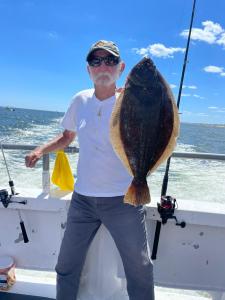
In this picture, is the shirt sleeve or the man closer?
the man

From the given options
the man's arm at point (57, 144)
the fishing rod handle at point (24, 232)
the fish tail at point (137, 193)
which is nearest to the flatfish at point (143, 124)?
the fish tail at point (137, 193)

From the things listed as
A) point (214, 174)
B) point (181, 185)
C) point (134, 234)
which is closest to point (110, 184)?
point (134, 234)

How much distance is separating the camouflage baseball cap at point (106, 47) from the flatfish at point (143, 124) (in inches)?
15.2

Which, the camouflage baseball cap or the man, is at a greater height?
the camouflage baseball cap

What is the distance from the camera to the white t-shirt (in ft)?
7.34

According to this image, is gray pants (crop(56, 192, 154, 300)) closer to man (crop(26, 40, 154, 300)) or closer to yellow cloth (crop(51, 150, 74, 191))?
man (crop(26, 40, 154, 300))

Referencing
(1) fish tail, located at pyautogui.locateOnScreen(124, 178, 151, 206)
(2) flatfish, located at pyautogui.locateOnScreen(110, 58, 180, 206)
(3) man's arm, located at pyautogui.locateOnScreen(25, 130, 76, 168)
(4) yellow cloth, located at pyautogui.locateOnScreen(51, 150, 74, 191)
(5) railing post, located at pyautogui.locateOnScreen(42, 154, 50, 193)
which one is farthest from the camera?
(5) railing post, located at pyautogui.locateOnScreen(42, 154, 50, 193)

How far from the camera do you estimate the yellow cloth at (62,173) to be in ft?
9.04

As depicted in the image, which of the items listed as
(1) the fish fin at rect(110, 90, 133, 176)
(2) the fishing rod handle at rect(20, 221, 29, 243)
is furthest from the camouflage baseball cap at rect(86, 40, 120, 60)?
(2) the fishing rod handle at rect(20, 221, 29, 243)

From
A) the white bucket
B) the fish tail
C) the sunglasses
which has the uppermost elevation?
the sunglasses

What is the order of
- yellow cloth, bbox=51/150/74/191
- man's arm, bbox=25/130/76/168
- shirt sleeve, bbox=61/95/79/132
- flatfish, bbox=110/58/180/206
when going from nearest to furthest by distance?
flatfish, bbox=110/58/180/206, shirt sleeve, bbox=61/95/79/132, man's arm, bbox=25/130/76/168, yellow cloth, bbox=51/150/74/191

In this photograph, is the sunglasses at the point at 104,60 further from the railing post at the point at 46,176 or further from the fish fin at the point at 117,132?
the railing post at the point at 46,176

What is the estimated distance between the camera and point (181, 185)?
28.8 ft

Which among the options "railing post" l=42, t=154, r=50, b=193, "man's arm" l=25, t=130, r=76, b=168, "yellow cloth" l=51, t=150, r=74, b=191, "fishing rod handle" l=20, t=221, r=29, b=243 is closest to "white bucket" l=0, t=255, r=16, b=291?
"fishing rod handle" l=20, t=221, r=29, b=243
